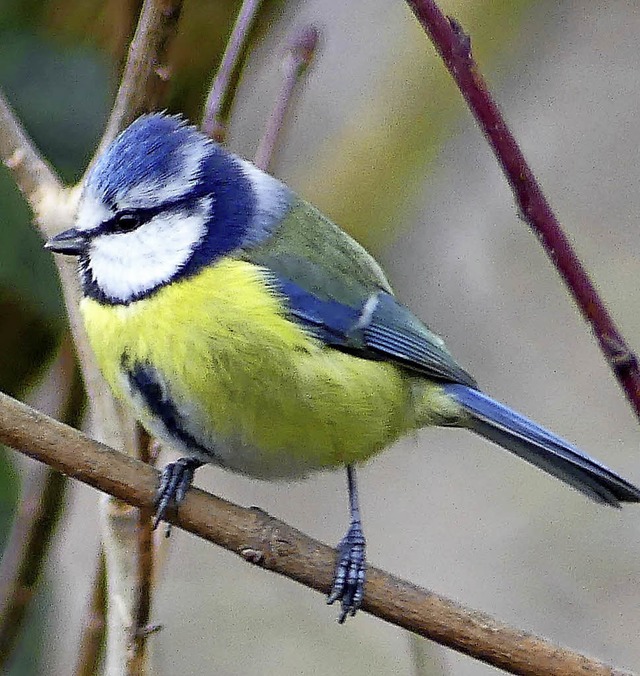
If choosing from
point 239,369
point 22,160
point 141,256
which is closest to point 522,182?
point 239,369

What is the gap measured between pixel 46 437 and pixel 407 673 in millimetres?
1528

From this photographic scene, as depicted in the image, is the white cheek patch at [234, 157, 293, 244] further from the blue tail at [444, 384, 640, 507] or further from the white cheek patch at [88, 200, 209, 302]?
the blue tail at [444, 384, 640, 507]

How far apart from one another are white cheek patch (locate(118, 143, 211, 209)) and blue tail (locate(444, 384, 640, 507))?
395mm

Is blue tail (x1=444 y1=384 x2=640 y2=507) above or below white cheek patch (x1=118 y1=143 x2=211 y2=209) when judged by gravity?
below

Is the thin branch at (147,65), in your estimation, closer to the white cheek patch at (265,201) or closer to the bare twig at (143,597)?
the white cheek patch at (265,201)

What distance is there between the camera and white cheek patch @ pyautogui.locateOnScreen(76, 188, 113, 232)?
3.72 feet

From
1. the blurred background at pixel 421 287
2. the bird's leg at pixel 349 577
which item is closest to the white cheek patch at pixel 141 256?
the blurred background at pixel 421 287

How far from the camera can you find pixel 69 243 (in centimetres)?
112

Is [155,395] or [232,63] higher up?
[232,63]

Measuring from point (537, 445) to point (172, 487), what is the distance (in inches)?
19.2

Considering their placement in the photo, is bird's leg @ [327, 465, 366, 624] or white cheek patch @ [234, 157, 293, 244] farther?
white cheek patch @ [234, 157, 293, 244]

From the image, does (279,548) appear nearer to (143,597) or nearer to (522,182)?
(143,597)

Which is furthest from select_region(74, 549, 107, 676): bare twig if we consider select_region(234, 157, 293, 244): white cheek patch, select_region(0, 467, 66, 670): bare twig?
select_region(234, 157, 293, 244): white cheek patch

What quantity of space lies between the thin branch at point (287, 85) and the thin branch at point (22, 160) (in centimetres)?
Result: 25
